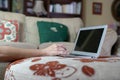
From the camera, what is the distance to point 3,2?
3.48 metres

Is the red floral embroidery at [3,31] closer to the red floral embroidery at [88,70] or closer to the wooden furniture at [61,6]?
the wooden furniture at [61,6]

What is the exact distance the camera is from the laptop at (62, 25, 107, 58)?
120 cm

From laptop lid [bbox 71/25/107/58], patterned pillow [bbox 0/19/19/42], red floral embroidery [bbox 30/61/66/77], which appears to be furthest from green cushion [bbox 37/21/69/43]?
red floral embroidery [bbox 30/61/66/77]

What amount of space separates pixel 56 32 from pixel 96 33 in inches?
53.5

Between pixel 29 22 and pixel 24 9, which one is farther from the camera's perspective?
pixel 24 9

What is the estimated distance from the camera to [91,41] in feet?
4.33

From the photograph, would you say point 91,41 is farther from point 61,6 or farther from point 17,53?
point 61,6

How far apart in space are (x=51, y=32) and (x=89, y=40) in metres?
1.32

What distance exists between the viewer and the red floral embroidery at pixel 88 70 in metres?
0.79

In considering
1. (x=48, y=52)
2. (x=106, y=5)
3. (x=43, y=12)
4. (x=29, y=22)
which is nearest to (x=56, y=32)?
(x=29, y=22)

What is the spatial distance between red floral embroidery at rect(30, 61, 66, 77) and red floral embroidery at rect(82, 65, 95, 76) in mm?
70

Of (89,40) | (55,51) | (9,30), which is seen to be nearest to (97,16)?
(9,30)

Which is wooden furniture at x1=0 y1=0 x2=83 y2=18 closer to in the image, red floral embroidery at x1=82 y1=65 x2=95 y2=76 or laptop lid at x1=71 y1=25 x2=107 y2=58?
laptop lid at x1=71 y1=25 x2=107 y2=58

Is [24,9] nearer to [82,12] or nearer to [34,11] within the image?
[34,11]
